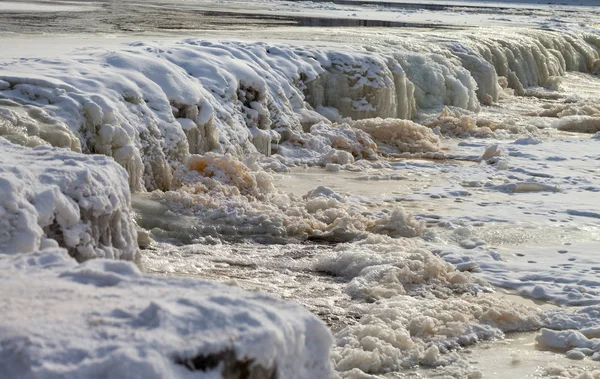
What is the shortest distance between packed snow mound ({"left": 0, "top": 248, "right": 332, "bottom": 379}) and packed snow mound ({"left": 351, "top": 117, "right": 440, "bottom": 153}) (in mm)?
9109

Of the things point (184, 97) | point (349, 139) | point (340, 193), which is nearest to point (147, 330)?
point (340, 193)

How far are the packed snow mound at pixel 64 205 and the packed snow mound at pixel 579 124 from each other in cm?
1081

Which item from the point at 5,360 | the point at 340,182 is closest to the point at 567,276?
the point at 340,182

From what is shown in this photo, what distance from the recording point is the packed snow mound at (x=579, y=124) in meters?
14.7

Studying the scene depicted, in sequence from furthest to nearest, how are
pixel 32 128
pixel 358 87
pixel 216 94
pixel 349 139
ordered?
pixel 358 87 → pixel 349 139 → pixel 216 94 → pixel 32 128

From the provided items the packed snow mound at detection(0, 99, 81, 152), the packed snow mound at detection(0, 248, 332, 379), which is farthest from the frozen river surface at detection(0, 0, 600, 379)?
Result: the packed snow mound at detection(0, 248, 332, 379)

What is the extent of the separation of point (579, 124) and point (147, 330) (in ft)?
43.2

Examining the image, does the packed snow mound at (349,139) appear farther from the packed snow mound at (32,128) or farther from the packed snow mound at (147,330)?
the packed snow mound at (147,330)

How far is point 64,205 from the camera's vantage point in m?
4.69

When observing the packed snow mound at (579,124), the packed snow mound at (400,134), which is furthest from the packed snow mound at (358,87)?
the packed snow mound at (579,124)

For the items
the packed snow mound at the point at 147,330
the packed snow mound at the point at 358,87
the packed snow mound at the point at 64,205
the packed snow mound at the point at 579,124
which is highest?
the packed snow mound at the point at 147,330

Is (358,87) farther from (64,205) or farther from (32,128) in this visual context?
(64,205)

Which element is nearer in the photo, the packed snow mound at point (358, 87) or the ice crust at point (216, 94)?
the ice crust at point (216, 94)

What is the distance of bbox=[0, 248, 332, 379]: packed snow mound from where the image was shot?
2.47 meters
